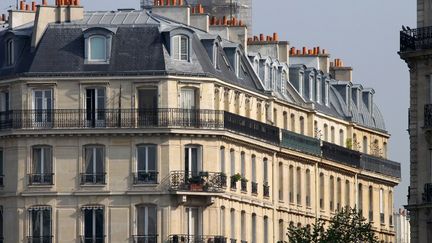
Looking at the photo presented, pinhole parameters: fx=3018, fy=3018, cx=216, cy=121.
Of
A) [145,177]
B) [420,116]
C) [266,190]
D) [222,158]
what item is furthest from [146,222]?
[420,116]

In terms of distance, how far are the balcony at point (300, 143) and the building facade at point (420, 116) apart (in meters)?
32.4

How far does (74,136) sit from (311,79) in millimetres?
21976

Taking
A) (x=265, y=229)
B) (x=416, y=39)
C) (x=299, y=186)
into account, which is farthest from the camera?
(x=299, y=186)

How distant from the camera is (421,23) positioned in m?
112

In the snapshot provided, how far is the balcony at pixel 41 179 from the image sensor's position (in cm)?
13438

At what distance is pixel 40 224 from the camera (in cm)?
13412

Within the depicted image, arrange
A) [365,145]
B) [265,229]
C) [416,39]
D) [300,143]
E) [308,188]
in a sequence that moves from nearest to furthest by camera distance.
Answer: [416,39] → [265,229] → [300,143] → [308,188] → [365,145]

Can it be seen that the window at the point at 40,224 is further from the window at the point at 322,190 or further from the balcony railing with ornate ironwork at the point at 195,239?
the window at the point at 322,190

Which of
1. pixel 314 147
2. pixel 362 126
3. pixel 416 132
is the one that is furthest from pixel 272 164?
pixel 416 132

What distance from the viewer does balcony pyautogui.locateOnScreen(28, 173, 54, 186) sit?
13438cm

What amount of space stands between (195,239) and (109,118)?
661 cm

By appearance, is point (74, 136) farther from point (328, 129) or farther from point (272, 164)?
point (328, 129)

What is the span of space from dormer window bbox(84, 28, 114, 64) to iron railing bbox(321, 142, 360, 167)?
19.5 metres

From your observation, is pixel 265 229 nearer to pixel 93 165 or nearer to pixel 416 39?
pixel 93 165
